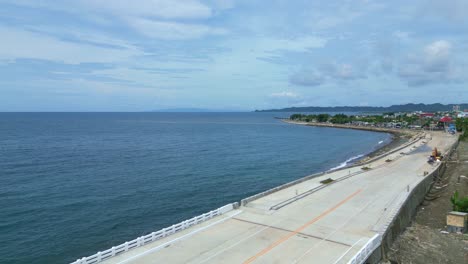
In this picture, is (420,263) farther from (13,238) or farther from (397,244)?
(13,238)

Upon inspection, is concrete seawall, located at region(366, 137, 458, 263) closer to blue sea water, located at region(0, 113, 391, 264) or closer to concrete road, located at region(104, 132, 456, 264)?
concrete road, located at region(104, 132, 456, 264)

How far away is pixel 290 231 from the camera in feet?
69.6

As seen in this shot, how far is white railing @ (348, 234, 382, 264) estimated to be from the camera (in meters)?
16.9

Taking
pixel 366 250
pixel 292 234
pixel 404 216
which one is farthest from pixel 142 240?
pixel 404 216

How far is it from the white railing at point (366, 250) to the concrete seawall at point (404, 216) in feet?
1.11

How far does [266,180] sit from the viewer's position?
48750 millimetres

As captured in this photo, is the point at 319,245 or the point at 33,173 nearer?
the point at 319,245

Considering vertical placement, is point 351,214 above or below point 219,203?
above

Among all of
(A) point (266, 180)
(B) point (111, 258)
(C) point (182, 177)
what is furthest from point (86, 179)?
(B) point (111, 258)

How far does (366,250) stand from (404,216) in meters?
10.9

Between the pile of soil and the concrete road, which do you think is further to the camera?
the pile of soil

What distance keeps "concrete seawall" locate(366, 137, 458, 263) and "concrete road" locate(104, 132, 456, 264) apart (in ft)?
1.53

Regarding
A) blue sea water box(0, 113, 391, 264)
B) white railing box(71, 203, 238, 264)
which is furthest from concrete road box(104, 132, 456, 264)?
blue sea water box(0, 113, 391, 264)

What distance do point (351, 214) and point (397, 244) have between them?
3.38 metres
